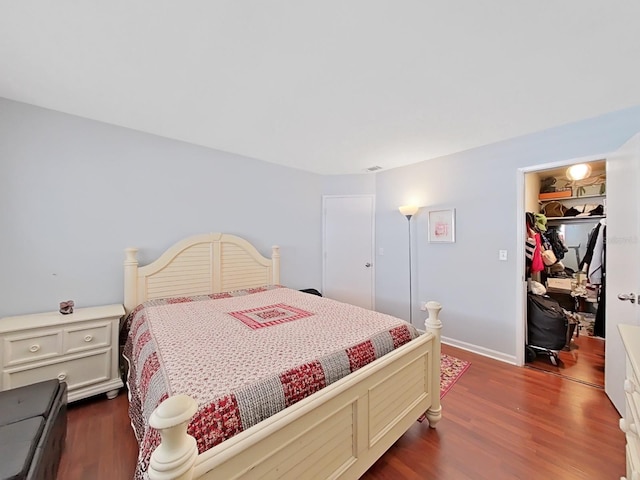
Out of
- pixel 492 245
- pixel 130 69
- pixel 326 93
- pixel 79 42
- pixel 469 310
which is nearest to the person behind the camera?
pixel 79 42

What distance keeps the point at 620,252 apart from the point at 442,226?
1483mm

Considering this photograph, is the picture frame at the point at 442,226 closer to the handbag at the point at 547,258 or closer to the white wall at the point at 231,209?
the white wall at the point at 231,209

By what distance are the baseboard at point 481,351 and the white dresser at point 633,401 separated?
1.60 metres

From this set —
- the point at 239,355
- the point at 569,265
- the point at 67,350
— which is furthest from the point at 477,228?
the point at 67,350

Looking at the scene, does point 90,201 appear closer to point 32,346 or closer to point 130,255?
point 130,255

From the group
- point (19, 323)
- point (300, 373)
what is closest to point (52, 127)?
point (19, 323)

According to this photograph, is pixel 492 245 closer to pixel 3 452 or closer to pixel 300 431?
pixel 300 431

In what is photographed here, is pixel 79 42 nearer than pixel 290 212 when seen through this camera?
Yes

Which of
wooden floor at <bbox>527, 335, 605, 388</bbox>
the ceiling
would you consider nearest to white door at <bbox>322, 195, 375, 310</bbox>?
the ceiling

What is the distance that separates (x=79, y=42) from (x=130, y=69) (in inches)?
9.9

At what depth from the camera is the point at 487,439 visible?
5.52 ft

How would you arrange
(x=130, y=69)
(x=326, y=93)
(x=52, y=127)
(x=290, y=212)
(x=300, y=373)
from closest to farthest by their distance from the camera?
(x=300, y=373) < (x=130, y=69) < (x=326, y=93) < (x=52, y=127) < (x=290, y=212)

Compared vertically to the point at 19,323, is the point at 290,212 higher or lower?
higher

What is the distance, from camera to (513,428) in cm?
178
